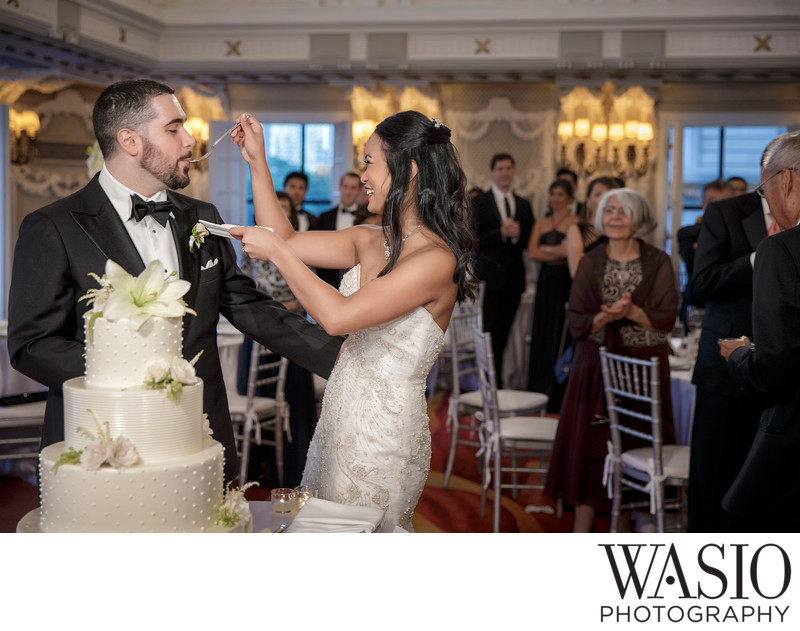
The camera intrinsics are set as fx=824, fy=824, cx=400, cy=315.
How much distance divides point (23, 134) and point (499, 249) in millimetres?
5628

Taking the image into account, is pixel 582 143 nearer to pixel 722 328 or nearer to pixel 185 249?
pixel 722 328

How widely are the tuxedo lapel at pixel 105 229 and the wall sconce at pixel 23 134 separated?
8.13 metres

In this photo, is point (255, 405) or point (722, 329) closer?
point (722, 329)

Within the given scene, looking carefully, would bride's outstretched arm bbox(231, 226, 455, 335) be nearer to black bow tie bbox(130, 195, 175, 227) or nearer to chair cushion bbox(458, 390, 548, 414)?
black bow tie bbox(130, 195, 175, 227)

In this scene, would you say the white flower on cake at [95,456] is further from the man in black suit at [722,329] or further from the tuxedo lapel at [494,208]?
the tuxedo lapel at [494,208]

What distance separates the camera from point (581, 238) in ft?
18.2

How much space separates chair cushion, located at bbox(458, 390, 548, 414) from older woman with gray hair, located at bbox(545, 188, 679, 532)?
74 centimetres

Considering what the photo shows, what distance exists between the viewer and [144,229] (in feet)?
6.83

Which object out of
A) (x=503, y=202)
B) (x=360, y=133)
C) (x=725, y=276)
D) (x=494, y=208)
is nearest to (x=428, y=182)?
(x=725, y=276)

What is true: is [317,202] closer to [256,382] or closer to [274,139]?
[274,139]

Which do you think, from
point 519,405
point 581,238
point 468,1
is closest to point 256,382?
point 519,405

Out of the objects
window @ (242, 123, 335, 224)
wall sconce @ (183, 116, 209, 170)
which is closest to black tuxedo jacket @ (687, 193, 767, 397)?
wall sconce @ (183, 116, 209, 170)

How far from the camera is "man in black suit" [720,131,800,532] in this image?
2.27 metres

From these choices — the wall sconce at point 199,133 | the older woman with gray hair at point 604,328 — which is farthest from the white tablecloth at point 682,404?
the wall sconce at point 199,133
